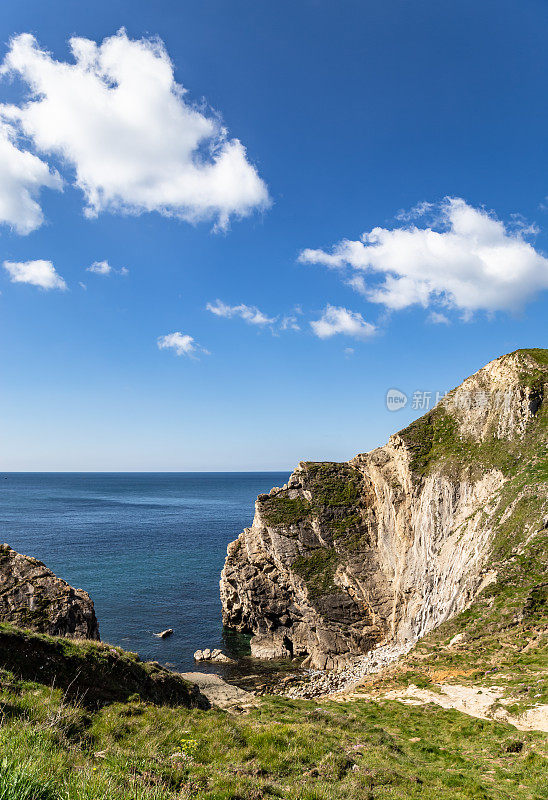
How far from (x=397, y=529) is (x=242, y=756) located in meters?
43.3

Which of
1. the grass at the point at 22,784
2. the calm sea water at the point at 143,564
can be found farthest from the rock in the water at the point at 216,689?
the grass at the point at 22,784

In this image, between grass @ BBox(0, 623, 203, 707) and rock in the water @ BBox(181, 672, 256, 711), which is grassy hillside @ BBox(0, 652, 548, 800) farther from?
rock in the water @ BBox(181, 672, 256, 711)

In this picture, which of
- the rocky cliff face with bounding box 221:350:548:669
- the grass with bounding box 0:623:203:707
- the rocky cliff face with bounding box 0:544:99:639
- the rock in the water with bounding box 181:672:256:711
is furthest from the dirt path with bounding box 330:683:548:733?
the rocky cliff face with bounding box 0:544:99:639

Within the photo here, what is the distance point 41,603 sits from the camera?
27078 millimetres

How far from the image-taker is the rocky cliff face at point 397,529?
140 feet

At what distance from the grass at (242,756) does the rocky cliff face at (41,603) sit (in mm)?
13598

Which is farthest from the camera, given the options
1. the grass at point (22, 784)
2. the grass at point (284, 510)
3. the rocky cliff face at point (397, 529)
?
the grass at point (284, 510)

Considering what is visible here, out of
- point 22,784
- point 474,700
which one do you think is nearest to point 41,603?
point 22,784

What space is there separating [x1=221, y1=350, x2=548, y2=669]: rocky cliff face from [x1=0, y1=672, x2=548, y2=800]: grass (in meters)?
20.5

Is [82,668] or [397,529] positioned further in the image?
[397,529]

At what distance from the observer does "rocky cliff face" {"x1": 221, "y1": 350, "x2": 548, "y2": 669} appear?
140 feet

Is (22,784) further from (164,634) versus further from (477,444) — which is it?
(164,634)

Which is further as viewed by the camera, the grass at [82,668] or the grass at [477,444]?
the grass at [477,444]

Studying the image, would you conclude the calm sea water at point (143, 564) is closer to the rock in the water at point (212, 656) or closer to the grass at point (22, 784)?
the rock in the water at point (212, 656)
